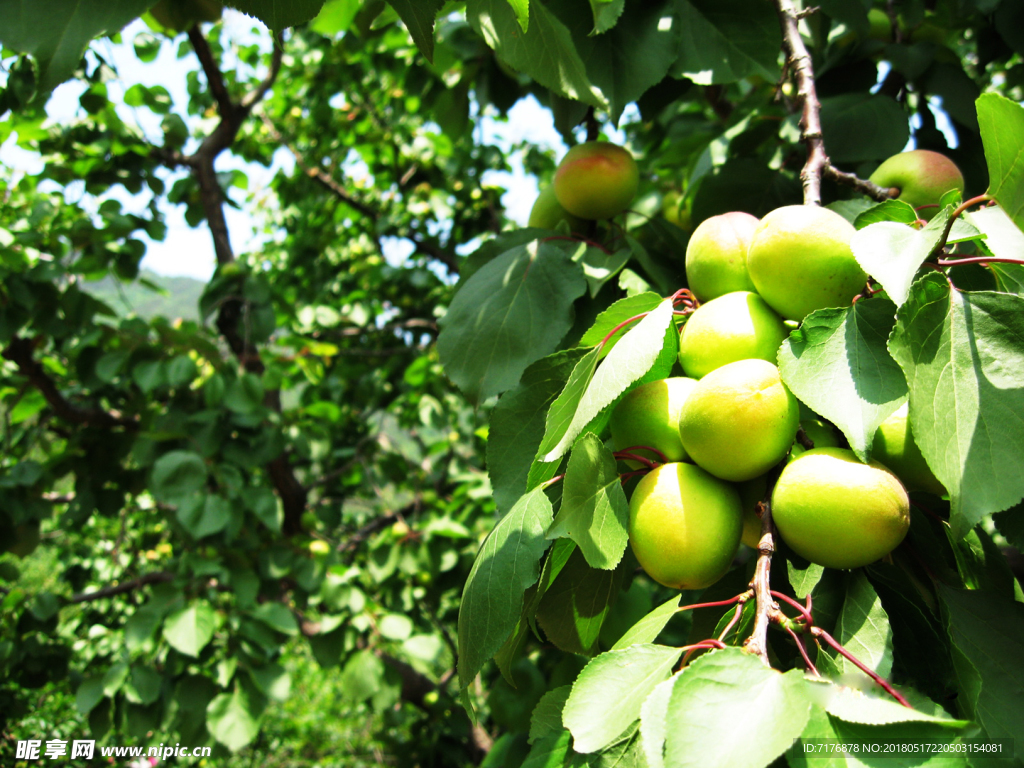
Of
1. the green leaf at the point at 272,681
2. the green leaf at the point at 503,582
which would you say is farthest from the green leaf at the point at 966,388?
the green leaf at the point at 272,681

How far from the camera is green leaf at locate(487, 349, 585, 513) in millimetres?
801

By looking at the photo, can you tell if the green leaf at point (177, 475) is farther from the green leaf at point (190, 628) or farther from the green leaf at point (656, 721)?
the green leaf at point (656, 721)

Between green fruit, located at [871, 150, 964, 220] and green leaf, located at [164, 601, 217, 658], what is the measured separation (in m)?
1.85

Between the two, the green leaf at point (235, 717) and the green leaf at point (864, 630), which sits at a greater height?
the green leaf at point (864, 630)

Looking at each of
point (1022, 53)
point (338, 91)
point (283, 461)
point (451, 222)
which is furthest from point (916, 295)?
point (338, 91)

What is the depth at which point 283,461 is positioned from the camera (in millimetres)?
2520

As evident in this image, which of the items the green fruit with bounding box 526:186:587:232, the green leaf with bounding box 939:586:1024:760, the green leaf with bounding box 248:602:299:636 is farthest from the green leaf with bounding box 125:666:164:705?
the green leaf with bounding box 939:586:1024:760

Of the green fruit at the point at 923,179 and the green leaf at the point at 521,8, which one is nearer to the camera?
the green leaf at the point at 521,8

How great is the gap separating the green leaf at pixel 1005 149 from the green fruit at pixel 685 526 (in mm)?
320

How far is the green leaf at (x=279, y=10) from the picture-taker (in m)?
0.58

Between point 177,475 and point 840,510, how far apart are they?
1732 mm

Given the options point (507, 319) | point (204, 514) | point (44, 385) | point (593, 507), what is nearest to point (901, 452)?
point (593, 507)

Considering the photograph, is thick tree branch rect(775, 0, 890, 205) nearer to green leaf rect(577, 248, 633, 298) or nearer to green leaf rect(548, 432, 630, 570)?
green leaf rect(577, 248, 633, 298)

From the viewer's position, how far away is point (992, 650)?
584mm
